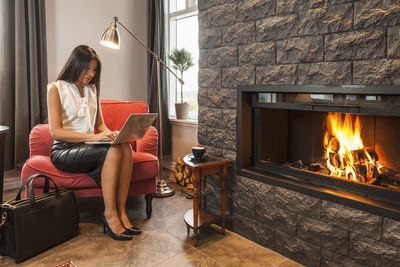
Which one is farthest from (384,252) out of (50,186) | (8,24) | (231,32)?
(8,24)

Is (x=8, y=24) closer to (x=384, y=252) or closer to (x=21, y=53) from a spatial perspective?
(x=21, y=53)

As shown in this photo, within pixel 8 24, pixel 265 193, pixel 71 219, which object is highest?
pixel 8 24

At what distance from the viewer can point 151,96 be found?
379 cm

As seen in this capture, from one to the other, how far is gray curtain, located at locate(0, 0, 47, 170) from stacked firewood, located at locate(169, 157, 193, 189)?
53.0 inches

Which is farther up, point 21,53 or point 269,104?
point 21,53

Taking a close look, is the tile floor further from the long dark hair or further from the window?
the window

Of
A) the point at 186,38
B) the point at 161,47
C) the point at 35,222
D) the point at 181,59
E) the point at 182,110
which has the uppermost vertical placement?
the point at 186,38

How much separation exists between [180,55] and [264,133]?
146cm

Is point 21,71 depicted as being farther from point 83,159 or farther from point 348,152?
point 348,152

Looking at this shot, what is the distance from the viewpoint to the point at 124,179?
84.3 inches

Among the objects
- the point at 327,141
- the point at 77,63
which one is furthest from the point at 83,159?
the point at 327,141

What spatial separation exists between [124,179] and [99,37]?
203 centimetres

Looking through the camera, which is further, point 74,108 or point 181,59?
point 181,59

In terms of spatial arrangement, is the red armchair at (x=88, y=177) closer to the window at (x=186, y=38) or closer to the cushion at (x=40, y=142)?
the cushion at (x=40, y=142)
